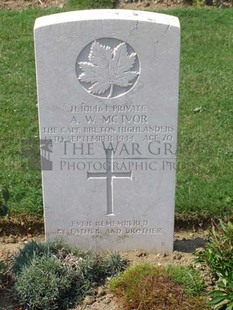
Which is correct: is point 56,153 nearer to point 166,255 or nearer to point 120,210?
point 120,210

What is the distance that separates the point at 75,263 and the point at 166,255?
0.71 meters

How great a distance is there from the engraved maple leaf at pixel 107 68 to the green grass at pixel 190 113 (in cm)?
136

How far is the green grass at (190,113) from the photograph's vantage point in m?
5.63

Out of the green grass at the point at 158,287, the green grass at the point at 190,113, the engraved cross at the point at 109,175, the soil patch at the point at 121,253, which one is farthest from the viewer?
the green grass at the point at 190,113

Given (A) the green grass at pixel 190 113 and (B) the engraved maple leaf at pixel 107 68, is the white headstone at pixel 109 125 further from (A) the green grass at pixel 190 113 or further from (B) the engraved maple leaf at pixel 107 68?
(A) the green grass at pixel 190 113

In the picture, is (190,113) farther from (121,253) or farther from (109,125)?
(109,125)

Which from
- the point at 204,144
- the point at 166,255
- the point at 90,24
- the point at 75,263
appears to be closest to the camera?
the point at 90,24

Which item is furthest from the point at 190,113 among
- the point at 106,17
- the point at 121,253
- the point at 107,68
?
the point at 106,17

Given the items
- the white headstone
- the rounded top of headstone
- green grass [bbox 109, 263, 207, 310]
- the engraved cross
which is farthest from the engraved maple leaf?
green grass [bbox 109, 263, 207, 310]

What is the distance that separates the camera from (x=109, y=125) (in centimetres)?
461

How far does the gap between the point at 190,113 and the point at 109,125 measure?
2.70 meters

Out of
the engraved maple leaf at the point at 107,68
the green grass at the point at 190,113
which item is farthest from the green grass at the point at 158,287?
the engraved maple leaf at the point at 107,68

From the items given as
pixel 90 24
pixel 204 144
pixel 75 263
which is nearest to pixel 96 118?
pixel 90 24

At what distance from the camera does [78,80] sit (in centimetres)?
450
